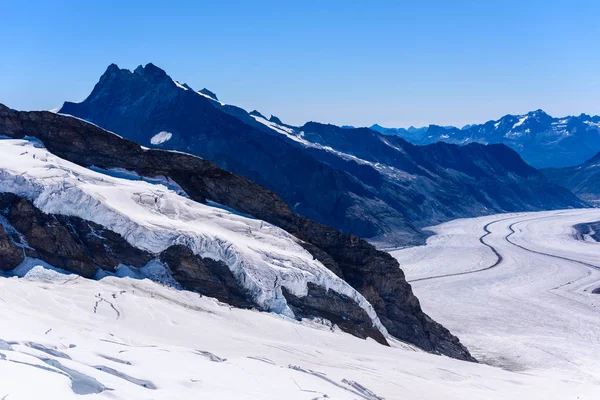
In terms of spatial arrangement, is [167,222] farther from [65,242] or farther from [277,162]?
[277,162]

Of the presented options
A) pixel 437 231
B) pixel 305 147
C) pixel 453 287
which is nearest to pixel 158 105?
pixel 305 147

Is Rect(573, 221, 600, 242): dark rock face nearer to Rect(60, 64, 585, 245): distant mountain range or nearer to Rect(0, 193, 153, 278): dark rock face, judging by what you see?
Rect(60, 64, 585, 245): distant mountain range

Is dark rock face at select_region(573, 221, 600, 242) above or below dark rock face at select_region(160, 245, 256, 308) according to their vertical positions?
above

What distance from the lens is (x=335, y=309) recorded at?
1548 inches

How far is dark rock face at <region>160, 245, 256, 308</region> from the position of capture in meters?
34.8

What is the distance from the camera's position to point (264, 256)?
1518 inches

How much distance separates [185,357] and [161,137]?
491 feet

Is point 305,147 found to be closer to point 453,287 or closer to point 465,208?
point 465,208

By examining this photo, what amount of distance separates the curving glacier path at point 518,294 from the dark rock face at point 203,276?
85.1 ft

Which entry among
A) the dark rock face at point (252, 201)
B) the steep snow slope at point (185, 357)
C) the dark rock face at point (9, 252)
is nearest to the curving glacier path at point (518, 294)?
the dark rock face at point (252, 201)

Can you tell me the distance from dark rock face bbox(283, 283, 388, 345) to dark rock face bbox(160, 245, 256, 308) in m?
3.54

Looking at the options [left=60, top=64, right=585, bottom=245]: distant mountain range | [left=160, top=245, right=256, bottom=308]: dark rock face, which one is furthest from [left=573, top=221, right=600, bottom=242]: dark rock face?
[left=160, top=245, right=256, bottom=308]: dark rock face

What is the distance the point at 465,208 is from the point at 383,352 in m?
161

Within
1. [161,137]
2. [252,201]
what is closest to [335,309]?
[252,201]
